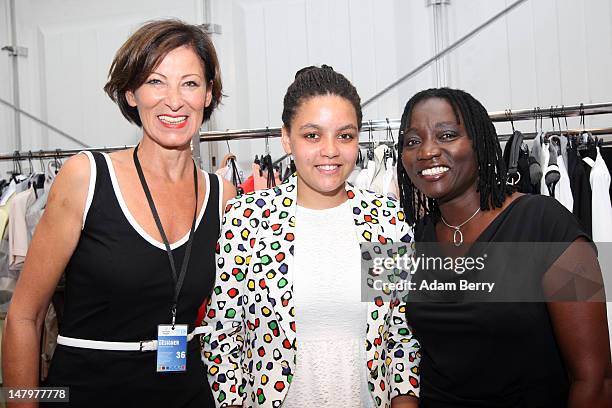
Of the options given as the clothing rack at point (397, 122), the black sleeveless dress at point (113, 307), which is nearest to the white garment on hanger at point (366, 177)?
the clothing rack at point (397, 122)

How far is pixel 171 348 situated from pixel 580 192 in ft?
6.05

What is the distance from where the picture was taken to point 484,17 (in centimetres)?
375

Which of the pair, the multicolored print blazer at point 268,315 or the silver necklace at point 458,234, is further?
the silver necklace at point 458,234

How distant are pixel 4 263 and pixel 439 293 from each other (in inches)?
95.8

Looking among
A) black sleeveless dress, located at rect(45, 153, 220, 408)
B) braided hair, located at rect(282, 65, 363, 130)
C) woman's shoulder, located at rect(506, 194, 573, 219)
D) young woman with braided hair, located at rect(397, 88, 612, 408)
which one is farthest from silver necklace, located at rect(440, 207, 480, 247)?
black sleeveless dress, located at rect(45, 153, 220, 408)

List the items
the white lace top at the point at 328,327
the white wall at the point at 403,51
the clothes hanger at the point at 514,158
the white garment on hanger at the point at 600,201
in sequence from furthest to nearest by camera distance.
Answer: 1. the white wall at the point at 403,51
2. the clothes hanger at the point at 514,158
3. the white garment on hanger at the point at 600,201
4. the white lace top at the point at 328,327

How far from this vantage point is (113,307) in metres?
1.60

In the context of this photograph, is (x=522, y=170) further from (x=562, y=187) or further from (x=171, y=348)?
(x=171, y=348)

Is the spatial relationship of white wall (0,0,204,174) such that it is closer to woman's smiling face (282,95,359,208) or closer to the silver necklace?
woman's smiling face (282,95,359,208)

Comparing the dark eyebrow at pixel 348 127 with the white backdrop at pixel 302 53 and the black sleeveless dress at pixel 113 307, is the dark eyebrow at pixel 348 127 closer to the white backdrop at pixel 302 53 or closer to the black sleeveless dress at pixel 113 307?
the black sleeveless dress at pixel 113 307

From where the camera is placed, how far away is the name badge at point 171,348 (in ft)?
5.26

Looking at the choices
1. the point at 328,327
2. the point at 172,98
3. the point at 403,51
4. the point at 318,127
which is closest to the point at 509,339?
the point at 328,327

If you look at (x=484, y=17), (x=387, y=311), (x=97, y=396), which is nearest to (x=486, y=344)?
(x=387, y=311)

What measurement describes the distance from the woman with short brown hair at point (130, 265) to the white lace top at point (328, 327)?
315 mm
